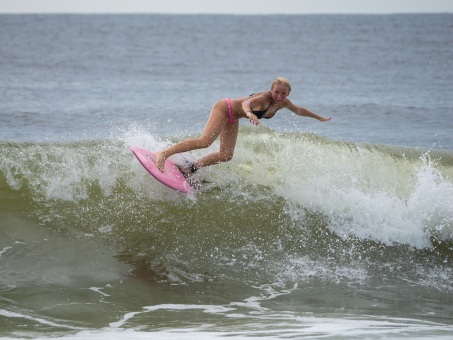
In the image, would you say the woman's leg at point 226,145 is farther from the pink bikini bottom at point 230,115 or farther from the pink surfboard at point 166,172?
the pink surfboard at point 166,172

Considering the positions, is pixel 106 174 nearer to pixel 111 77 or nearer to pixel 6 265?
pixel 6 265

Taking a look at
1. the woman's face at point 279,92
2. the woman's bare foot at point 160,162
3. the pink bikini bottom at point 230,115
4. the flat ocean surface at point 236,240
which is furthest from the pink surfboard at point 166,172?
the woman's face at point 279,92

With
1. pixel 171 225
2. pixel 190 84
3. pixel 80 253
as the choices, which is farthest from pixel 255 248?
pixel 190 84

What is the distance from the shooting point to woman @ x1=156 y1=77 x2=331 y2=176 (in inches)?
300

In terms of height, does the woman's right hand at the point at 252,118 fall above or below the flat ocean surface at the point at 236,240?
above

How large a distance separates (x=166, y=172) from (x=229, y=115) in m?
1.01

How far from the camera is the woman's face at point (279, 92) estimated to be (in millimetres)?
7527

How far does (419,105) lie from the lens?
18.7m

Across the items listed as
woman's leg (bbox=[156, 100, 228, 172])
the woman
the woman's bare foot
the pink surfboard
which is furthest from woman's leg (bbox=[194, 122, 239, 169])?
the woman's bare foot

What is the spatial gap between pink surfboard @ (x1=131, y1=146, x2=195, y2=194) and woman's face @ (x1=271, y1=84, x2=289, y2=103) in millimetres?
1579

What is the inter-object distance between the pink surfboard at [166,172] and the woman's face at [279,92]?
5.18 feet

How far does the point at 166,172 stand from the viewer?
8.40 meters

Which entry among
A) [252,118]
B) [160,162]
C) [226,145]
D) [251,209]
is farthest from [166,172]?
[252,118]

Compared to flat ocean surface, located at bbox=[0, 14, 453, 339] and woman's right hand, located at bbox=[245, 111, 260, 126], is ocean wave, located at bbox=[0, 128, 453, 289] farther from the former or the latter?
woman's right hand, located at bbox=[245, 111, 260, 126]
